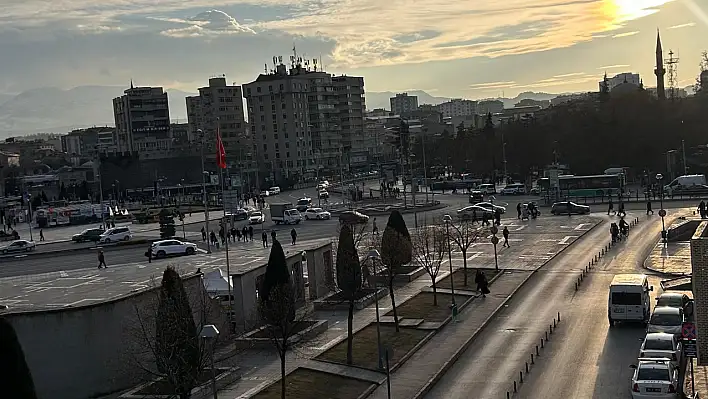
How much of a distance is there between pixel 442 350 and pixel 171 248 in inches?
1033

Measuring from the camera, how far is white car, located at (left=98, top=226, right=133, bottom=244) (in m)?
54.5

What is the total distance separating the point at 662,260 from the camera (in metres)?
35.3

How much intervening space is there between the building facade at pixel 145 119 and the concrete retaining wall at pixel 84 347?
430 ft

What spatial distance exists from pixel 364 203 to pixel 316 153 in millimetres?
65846

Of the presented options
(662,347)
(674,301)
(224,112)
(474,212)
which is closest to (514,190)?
(474,212)

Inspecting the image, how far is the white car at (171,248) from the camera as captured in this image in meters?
45.6

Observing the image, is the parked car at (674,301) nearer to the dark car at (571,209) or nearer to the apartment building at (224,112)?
the dark car at (571,209)

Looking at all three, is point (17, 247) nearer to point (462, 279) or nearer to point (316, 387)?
point (462, 279)

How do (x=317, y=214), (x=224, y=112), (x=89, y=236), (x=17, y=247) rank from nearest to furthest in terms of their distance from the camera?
(x=17, y=247) → (x=89, y=236) → (x=317, y=214) → (x=224, y=112)

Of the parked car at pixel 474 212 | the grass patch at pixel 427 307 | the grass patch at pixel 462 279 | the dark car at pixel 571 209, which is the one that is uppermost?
the parked car at pixel 474 212

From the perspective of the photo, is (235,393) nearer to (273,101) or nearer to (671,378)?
(671,378)

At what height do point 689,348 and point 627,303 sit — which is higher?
point 627,303

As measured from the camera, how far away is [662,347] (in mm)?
19969

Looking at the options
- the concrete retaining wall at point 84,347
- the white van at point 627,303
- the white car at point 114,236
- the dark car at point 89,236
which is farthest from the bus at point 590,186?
the concrete retaining wall at point 84,347
